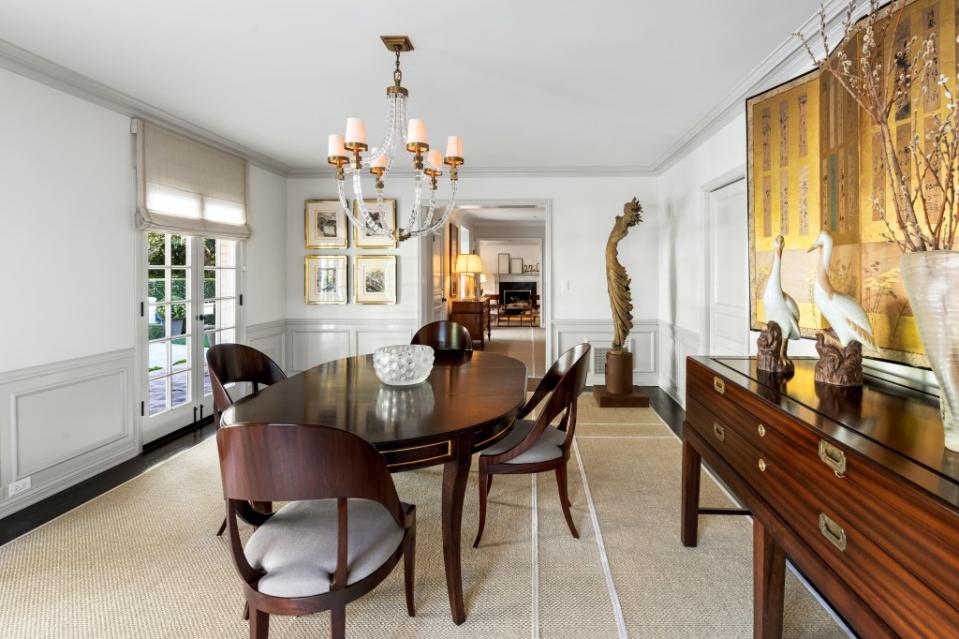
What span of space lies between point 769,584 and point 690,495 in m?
0.75

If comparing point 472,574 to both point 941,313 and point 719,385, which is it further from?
point 941,313

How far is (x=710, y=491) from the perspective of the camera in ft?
9.75

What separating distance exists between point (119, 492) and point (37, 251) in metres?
1.44

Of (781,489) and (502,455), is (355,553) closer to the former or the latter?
(502,455)

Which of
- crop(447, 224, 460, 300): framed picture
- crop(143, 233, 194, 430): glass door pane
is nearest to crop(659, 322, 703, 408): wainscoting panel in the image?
crop(143, 233, 194, 430): glass door pane

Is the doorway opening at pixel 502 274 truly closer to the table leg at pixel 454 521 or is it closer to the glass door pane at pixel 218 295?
the glass door pane at pixel 218 295

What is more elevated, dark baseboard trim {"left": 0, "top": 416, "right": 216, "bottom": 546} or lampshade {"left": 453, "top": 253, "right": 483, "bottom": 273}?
lampshade {"left": 453, "top": 253, "right": 483, "bottom": 273}

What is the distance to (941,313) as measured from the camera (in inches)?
40.5

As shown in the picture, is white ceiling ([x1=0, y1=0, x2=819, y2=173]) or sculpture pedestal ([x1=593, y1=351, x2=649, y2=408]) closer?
white ceiling ([x1=0, y1=0, x2=819, y2=173])

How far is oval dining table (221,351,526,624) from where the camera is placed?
1661 millimetres

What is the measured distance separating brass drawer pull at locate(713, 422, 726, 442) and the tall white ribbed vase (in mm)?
777

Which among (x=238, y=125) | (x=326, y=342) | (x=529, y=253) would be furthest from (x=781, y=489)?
(x=529, y=253)

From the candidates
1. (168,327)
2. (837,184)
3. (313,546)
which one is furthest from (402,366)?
(168,327)

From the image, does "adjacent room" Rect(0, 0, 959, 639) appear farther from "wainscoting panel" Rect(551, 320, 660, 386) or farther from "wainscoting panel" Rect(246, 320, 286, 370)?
"wainscoting panel" Rect(551, 320, 660, 386)
